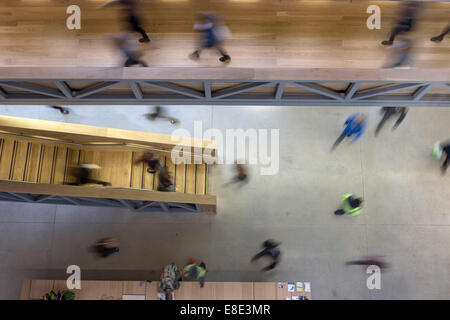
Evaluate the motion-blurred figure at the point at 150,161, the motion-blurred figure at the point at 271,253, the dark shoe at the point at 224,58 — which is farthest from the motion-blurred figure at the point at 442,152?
the motion-blurred figure at the point at 150,161

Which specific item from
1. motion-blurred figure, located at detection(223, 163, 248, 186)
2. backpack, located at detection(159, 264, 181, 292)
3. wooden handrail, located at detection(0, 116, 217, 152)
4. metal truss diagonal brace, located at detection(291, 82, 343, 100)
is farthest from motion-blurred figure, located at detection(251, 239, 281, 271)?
metal truss diagonal brace, located at detection(291, 82, 343, 100)

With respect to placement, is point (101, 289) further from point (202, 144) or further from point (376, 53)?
point (376, 53)

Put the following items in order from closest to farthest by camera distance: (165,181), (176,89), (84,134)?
(176,89) < (84,134) < (165,181)

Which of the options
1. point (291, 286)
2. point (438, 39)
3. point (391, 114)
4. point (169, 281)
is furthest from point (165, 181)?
point (391, 114)

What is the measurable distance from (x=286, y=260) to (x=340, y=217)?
1.53 meters

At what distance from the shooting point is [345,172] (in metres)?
6.94

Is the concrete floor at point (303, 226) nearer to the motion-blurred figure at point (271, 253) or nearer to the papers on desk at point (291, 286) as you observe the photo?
the motion-blurred figure at point (271, 253)

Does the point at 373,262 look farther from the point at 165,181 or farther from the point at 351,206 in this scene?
the point at 165,181

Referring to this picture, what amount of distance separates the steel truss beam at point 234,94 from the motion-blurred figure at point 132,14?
2.93 ft

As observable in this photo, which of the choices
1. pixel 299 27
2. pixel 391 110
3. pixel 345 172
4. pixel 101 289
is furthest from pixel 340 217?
pixel 101 289

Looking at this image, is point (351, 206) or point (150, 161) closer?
point (150, 161)

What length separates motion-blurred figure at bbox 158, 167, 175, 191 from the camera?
6.01m

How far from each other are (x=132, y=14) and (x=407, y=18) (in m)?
4.06

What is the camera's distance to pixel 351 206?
671 centimetres
